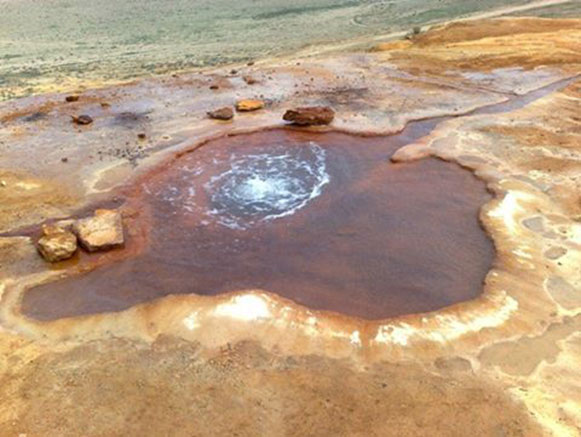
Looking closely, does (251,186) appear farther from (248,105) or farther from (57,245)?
(248,105)

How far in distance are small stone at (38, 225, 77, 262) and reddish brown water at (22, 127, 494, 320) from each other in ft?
2.72

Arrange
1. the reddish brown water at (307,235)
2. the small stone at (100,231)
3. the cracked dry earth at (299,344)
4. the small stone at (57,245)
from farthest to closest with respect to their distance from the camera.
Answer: the small stone at (100,231), the small stone at (57,245), the reddish brown water at (307,235), the cracked dry earth at (299,344)

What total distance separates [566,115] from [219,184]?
15.0 metres

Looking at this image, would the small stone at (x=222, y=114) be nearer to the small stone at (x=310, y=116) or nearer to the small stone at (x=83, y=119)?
the small stone at (x=310, y=116)

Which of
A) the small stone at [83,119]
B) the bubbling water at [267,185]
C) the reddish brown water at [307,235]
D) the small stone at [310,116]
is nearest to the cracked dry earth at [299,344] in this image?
the reddish brown water at [307,235]

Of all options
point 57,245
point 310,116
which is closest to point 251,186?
point 310,116

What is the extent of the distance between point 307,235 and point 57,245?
254 inches

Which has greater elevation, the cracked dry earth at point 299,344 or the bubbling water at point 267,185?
the cracked dry earth at point 299,344

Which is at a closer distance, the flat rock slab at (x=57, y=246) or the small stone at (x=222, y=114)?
the flat rock slab at (x=57, y=246)

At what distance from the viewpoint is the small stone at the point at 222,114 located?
22.8 m

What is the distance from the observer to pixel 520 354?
10633 millimetres

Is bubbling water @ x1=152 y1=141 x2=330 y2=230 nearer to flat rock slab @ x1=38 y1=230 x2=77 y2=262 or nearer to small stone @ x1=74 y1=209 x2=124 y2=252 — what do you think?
small stone @ x1=74 y1=209 x2=124 y2=252

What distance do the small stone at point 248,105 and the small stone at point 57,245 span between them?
11681mm

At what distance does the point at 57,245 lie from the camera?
13.5 metres
